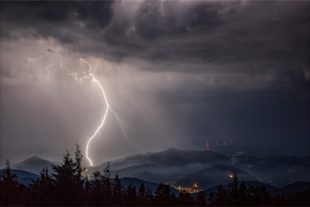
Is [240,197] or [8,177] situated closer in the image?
[8,177]

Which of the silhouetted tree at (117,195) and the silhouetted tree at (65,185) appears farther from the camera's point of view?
the silhouetted tree at (117,195)

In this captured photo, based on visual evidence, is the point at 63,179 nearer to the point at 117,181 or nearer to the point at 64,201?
the point at 64,201

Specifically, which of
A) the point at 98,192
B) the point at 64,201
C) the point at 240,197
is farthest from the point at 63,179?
the point at 240,197

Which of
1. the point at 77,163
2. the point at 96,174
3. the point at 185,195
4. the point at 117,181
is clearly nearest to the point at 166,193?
the point at 185,195

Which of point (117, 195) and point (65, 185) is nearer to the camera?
point (65, 185)

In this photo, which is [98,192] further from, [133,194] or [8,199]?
[8,199]

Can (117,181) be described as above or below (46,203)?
above

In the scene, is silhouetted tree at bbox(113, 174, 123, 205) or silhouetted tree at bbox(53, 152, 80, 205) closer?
silhouetted tree at bbox(53, 152, 80, 205)

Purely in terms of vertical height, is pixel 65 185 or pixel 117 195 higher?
pixel 117 195

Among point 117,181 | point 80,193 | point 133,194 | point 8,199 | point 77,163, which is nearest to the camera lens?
point 8,199

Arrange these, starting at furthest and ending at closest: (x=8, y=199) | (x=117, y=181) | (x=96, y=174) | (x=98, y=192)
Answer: (x=117, y=181)
(x=96, y=174)
(x=98, y=192)
(x=8, y=199)
